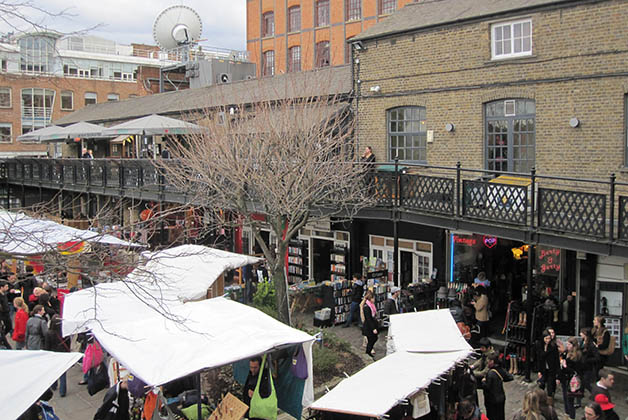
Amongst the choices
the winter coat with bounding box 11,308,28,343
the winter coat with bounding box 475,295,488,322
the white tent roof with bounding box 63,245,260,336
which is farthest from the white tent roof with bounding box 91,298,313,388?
the winter coat with bounding box 475,295,488,322

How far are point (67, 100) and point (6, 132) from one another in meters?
5.30

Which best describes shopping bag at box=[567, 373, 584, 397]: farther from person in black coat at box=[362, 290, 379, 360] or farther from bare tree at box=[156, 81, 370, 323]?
bare tree at box=[156, 81, 370, 323]

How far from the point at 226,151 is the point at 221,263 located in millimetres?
2578

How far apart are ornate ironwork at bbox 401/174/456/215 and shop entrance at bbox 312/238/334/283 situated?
5.86m

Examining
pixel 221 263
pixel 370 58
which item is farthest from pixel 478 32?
pixel 221 263

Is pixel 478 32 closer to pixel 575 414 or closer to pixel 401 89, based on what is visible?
pixel 401 89

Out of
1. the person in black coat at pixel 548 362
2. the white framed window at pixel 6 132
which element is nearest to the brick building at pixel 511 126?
the person in black coat at pixel 548 362

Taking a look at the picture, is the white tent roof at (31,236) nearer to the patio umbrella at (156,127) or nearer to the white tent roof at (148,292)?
the white tent roof at (148,292)

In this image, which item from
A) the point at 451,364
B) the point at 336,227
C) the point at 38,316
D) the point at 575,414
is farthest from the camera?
the point at 336,227

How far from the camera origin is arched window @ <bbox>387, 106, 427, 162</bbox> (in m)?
17.3

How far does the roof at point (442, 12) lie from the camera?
15.0 meters

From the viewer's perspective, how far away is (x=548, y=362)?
34.8 feet

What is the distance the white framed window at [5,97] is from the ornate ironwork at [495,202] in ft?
137

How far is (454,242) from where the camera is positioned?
16234 millimetres
